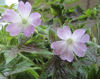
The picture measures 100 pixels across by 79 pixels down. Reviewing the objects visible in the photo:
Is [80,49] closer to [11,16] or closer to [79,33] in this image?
[79,33]

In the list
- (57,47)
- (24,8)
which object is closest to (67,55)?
(57,47)

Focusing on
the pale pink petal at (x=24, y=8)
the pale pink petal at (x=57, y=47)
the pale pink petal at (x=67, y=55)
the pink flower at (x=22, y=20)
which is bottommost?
the pale pink petal at (x=67, y=55)

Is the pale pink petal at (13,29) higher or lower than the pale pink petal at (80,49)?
higher

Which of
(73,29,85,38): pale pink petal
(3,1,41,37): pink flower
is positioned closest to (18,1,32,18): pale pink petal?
(3,1,41,37): pink flower

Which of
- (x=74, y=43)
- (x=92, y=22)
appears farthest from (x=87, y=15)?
(x=74, y=43)

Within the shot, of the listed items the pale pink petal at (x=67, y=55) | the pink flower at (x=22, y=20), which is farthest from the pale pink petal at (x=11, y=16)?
the pale pink petal at (x=67, y=55)

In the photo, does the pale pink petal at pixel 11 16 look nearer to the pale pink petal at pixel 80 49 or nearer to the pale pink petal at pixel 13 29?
the pale pink petal at pixel 13 29
